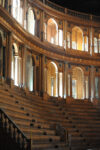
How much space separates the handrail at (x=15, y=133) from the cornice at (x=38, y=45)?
9.54m

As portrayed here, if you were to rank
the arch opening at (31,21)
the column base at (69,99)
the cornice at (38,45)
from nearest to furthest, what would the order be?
the cornice at (38,45) < the arch opening at (31,21) < the column base at (69,99)

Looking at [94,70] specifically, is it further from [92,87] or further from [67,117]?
[67,117]

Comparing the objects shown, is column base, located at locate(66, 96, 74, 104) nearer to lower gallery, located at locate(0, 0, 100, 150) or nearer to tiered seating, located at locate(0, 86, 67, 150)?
lower gallery, located at locate(0, 0, 100, 150)

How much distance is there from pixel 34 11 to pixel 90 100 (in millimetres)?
10701

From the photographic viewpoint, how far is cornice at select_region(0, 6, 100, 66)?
24.7m

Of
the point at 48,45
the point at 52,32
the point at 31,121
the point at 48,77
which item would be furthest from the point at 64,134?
the point at 52,32

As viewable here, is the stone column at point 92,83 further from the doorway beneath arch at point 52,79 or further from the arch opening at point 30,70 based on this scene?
the arch opening at point 30,70

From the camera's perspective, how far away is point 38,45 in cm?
3131

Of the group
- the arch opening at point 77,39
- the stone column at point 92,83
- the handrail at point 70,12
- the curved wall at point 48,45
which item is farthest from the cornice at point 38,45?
the handrail at point 70,12

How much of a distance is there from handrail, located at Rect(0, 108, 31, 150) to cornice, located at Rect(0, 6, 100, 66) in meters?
9.54

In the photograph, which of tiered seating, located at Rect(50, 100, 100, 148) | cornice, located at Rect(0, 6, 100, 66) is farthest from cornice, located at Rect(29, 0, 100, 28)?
tiered seating, located at Rect(50, 100, 100, 148)

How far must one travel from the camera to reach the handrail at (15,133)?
52.5 ft

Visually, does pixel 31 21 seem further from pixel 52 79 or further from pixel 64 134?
pixel 64 134

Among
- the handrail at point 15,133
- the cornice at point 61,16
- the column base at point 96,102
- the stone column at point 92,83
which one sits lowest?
the handrail at point 15,133
